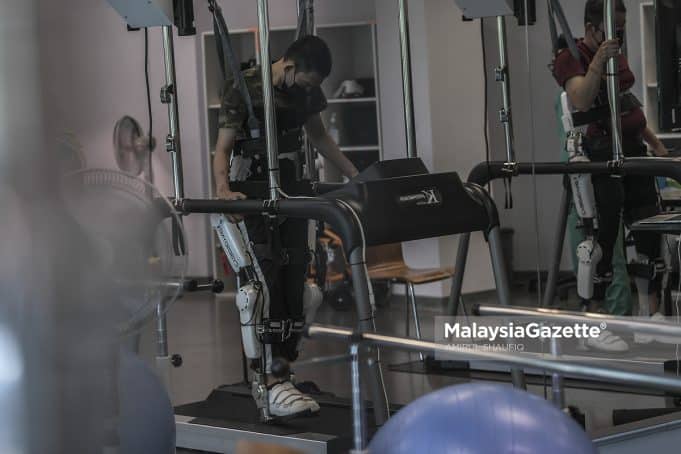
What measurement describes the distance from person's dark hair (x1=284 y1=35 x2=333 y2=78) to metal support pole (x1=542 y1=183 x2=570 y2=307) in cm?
111

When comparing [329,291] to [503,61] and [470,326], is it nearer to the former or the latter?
[470,326]

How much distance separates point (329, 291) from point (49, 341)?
4660 millimetres

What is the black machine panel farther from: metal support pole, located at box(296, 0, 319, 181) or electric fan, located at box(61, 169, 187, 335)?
electric fan, located at box(61, 169, 187, 335)

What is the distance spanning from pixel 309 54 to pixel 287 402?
1.27 meters

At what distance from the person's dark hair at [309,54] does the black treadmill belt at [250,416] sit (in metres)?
1.25

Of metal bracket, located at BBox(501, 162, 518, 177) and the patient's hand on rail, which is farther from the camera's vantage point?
metal bracket, located at BBox(501, 162, 518, 177)

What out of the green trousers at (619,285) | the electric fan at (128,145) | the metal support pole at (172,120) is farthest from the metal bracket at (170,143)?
the green trousers at (619,285)

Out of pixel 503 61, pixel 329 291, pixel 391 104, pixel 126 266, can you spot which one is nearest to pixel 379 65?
pixel 391 104

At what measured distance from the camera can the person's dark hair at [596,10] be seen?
4156 mm

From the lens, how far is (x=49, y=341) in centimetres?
197

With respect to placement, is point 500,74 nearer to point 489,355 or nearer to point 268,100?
point 268,100

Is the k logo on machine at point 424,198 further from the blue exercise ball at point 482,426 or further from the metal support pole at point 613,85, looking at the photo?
the blue exercise ball at point 482,426

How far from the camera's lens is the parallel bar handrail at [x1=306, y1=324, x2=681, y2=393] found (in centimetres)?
195

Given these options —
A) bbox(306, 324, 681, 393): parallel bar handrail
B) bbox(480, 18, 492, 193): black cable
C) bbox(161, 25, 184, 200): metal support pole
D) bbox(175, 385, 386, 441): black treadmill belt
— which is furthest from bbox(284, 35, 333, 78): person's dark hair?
bbox(306, 324, 681, 393): parallel bar handrail
